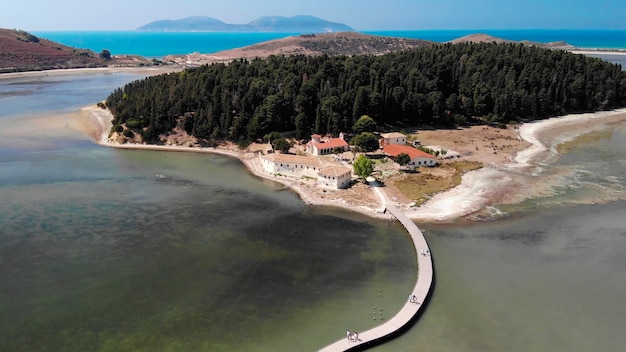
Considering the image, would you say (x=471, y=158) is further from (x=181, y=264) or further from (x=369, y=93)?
(x=181, y=264)

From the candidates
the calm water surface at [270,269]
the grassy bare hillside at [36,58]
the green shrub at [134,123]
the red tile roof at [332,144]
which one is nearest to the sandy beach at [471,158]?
the calm water surface at [270,269]

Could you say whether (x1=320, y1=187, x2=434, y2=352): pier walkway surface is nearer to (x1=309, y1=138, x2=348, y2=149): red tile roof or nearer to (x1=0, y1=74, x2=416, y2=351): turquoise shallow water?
(x1=0, y1=74, x2=416, y2=351): turquoise shallow water

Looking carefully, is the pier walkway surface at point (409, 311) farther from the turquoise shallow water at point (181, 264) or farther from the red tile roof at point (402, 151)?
the red tile roof at point (402, 151)

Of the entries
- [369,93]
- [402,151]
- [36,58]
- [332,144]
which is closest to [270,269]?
[402,151]

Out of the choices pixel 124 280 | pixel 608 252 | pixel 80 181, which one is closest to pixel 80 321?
pixel 124 280

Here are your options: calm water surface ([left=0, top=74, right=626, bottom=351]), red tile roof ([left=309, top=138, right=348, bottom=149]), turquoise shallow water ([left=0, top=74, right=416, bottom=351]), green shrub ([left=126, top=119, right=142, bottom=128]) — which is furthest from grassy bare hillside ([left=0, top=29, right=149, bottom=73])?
red tile roof ([left=309, top=138, right=348, bottom=149])

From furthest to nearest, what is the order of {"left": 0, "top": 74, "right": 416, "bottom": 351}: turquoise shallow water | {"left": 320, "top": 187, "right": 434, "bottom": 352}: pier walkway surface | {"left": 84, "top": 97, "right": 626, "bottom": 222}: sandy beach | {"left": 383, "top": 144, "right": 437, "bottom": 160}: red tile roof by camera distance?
1. {"left": 383, "top": 144, "right": 437, "bottom": 160}: red tile roof
2. {"left": 84, "top": 97, "right": 626, "bottom": 222}: sandy beach
3. {"left": 0, "top": 74, "right": 416, "bottom": 351}: turquoise shallow water
4. {"left": 320, "top": 187, "right": 434, "bottom": 352}: pier walkway surface

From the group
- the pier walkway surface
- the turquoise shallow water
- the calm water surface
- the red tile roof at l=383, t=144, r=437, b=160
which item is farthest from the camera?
the red tile roof at l=383, t=144, r=437, b=160
